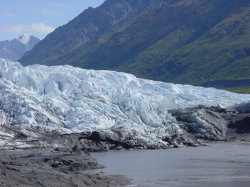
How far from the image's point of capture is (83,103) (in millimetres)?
45719

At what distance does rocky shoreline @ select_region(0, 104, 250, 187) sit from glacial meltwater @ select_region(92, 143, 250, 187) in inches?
56.0

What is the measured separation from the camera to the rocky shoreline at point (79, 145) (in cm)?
2291

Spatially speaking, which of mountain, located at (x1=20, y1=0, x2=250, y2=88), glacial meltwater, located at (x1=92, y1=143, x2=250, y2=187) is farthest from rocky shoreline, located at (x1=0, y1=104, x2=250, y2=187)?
mountain, located at (x1=20, y1=0, x2=250, y2=88)

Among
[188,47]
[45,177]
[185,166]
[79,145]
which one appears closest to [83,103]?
[79,145]

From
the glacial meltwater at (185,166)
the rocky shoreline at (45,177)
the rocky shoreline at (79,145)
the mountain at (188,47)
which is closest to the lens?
the rocky shoreline at (45,177)

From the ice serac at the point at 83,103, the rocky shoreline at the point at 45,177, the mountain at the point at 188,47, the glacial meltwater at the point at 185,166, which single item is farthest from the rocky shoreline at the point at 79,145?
the mountain at the point at 188,47

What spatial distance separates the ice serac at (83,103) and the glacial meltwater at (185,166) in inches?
166

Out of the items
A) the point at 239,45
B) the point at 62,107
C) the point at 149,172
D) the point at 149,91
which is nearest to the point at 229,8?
the point at 239,45

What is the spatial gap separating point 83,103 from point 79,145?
6.77 meters

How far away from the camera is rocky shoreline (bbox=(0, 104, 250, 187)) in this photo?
75.2 ft

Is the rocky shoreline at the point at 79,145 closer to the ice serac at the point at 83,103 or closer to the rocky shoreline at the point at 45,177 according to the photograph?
the rocky shoreline at the point at 45,177

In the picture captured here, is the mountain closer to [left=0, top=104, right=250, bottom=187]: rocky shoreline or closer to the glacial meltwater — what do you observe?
[left=0, top=104, right=250, bottom=187]: rocky shoreline

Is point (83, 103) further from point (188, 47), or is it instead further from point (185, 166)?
point (188, 47)

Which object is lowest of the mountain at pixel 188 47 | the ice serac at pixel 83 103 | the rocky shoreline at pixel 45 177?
the rocky shoreline at pixel 45 177
